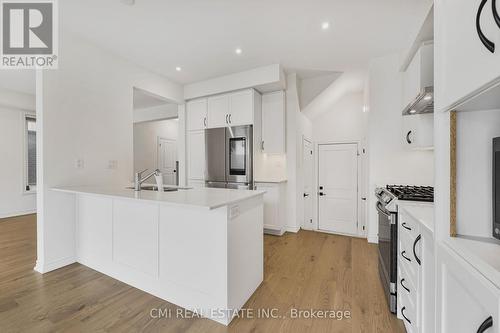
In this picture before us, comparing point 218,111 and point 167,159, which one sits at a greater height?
point 218,111

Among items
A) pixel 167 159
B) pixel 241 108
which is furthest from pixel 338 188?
pixel 167 159

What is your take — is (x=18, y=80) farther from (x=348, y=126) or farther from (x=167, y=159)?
(x=348, y=126)

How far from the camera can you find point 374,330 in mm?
1627

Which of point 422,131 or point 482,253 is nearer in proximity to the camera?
point 482,253

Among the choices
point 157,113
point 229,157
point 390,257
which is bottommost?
point 390,257

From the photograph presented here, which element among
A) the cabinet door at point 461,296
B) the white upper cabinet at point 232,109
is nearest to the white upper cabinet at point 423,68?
the cabinet door at point 461,296

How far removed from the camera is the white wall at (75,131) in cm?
247

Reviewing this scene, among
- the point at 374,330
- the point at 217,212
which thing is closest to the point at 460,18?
the point at 217,212

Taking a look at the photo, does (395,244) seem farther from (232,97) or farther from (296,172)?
(232,97)

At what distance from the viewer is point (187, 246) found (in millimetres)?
1812

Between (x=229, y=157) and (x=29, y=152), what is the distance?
16.6 feet

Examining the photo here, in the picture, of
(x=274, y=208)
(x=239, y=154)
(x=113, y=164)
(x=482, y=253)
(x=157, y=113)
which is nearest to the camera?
(x=482, y=253)

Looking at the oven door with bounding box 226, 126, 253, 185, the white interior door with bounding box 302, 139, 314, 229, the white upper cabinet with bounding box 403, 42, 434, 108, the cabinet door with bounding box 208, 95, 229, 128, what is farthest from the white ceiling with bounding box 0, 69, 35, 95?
the white upper cabinet with bounding box 403, 42, 434, 108

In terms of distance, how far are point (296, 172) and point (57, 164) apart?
11.2 ft
